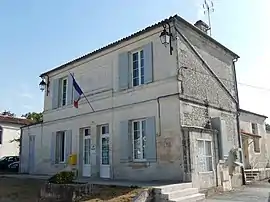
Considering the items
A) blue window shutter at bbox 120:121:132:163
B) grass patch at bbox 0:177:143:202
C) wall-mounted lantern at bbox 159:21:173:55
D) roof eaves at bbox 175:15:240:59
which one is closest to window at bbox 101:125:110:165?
blue window shutter at bbox 120:121:132:163

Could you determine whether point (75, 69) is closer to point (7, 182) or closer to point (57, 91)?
point (57, 91)

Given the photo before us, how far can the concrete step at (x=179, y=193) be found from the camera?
837cm

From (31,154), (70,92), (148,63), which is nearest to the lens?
(148,63)

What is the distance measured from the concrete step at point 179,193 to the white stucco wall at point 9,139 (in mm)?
21406

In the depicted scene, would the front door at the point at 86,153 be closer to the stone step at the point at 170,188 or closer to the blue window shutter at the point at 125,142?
the blue window shutter at the point at 125,142

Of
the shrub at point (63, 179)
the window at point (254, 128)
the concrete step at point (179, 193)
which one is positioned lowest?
the concrete step at point (179, 193)

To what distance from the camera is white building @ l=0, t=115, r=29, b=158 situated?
26.3m

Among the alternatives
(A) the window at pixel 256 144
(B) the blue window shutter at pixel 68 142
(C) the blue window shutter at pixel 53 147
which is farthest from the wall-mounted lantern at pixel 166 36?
(A) the window at pixel 256 144

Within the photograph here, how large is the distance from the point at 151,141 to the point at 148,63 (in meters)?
3.11

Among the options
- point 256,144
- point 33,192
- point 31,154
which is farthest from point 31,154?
point 256,144

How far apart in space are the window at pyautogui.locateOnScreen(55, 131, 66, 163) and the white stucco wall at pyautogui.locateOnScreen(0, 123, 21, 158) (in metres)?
12.7

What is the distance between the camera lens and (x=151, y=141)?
11023mm

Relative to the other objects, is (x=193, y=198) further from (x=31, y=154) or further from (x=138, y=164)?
(x=31, y=154)

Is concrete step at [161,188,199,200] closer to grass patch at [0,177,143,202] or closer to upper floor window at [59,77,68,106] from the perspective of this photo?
grass patch at [0,177,143,202]
